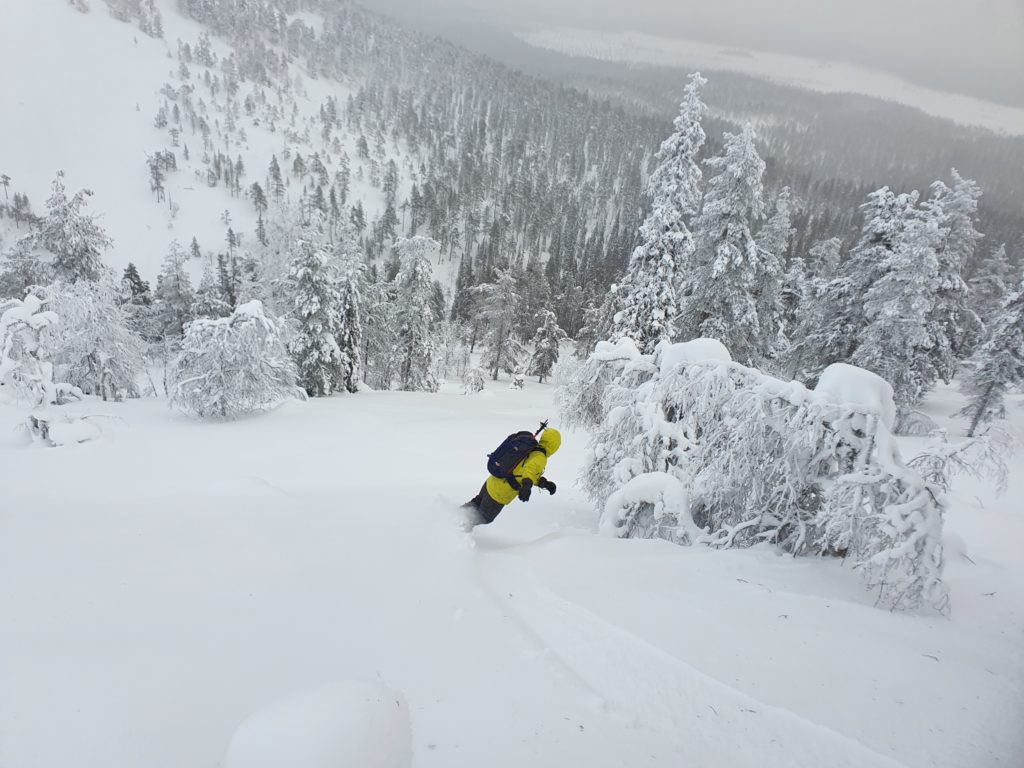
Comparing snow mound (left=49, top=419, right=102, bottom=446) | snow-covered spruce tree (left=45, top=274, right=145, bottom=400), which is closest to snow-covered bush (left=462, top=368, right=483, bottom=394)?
snow-covered spruce tree (left=45, top=274, right=145, bottom=400)

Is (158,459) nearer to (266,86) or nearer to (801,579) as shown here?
(801,579)

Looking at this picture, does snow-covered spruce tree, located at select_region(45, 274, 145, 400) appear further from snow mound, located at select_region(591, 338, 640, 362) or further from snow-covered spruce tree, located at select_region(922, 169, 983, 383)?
snow-covered spruce tree, located at select_region(922, 169, 983, 383)

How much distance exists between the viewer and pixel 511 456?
227 inches

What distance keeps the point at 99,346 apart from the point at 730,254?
28802mm

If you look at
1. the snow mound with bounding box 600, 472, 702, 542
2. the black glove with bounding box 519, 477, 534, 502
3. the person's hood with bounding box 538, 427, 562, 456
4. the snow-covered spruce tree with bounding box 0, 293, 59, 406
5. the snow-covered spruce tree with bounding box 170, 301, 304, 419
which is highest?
the person's hood with bounding box 538, 427, 562, 456

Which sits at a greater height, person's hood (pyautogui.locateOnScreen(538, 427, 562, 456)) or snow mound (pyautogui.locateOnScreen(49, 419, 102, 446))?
person's hood (pyautogui.locateOnScreen(538, 427, 562, 456))

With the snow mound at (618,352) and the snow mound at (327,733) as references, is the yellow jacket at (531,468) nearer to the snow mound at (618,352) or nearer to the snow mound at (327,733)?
the snow mound at (618,352)

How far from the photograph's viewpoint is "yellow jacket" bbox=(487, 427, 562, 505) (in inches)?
227

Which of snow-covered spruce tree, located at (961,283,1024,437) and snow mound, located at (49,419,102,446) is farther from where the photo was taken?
snow-covered spruce tree, located at (961,283,1024,437)

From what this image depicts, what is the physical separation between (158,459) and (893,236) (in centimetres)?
2681

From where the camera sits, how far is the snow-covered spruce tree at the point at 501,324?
46.2 metres

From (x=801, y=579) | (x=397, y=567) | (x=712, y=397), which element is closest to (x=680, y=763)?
(x=397, y=567)

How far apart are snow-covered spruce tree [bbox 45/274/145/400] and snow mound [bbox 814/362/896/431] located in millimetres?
26985

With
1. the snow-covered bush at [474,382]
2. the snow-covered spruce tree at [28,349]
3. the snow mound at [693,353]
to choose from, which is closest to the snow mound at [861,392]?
the snow mound at [693,353]
